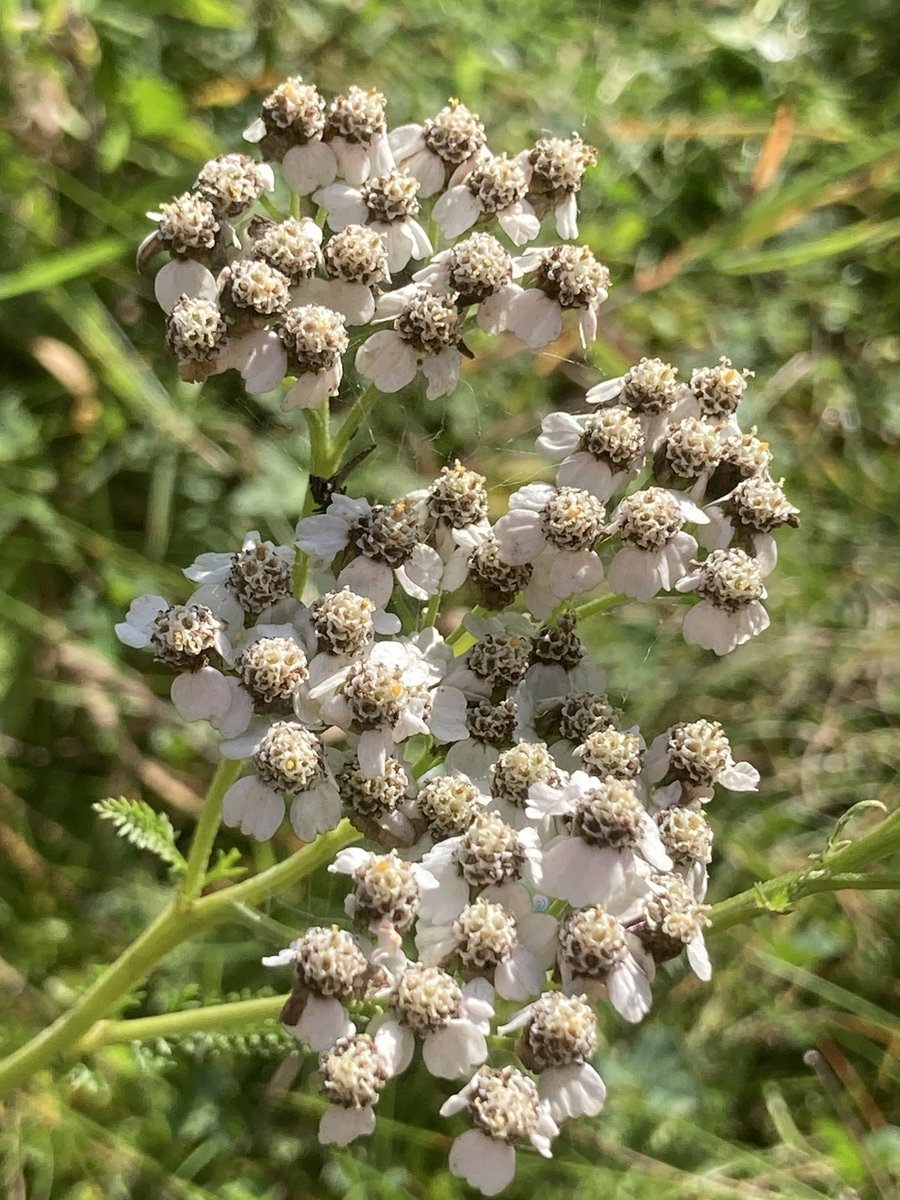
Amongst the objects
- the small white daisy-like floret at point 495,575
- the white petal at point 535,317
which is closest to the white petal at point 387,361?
the white petal at point 535,317

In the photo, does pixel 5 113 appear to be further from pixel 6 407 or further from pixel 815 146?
pixel 815 146

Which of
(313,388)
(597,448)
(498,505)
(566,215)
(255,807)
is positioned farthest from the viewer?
(498,505)

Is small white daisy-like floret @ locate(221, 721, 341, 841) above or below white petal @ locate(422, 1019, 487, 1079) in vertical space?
above

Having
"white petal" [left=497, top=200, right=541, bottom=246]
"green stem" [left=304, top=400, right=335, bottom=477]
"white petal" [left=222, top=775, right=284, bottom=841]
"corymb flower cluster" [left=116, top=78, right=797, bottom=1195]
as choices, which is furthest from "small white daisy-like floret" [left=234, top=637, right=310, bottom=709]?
"white petal" [left=497, top=200, right=541, bottom=246]

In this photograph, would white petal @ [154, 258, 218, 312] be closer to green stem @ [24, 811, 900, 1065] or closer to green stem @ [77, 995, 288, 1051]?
green stem @ [24, 811, 900, 1065]

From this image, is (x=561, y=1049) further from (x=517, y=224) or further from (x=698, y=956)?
(x=517, y=224)

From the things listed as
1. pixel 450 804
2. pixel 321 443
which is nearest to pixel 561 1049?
pixel 450 804
